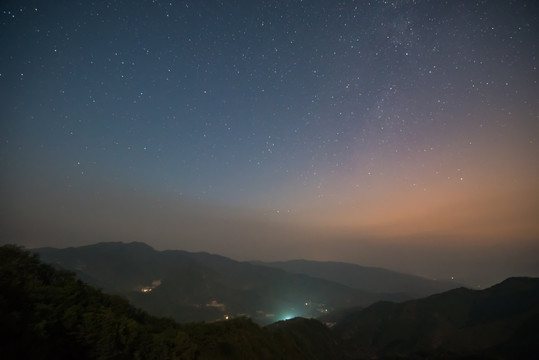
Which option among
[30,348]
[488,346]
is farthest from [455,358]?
[30,348]

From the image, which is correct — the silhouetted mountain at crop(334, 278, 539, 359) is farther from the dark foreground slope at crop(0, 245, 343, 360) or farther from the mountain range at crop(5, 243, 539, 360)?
the dark foreground slope at crop(0, 245, 343, 360)

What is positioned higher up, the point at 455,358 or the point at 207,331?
the point at 207,331

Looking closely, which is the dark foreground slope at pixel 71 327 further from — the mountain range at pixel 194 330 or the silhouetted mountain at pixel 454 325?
the silhouetted mountain at pixel 454 325

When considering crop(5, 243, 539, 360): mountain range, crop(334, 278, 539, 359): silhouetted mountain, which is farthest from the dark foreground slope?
crop(334, 278, 539, 359): silhouetted mountain

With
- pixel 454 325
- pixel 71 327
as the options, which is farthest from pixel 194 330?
pixel 454 325

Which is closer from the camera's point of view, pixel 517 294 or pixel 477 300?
pixel 517 294

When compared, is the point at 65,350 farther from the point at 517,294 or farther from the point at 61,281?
the point at 517,294
